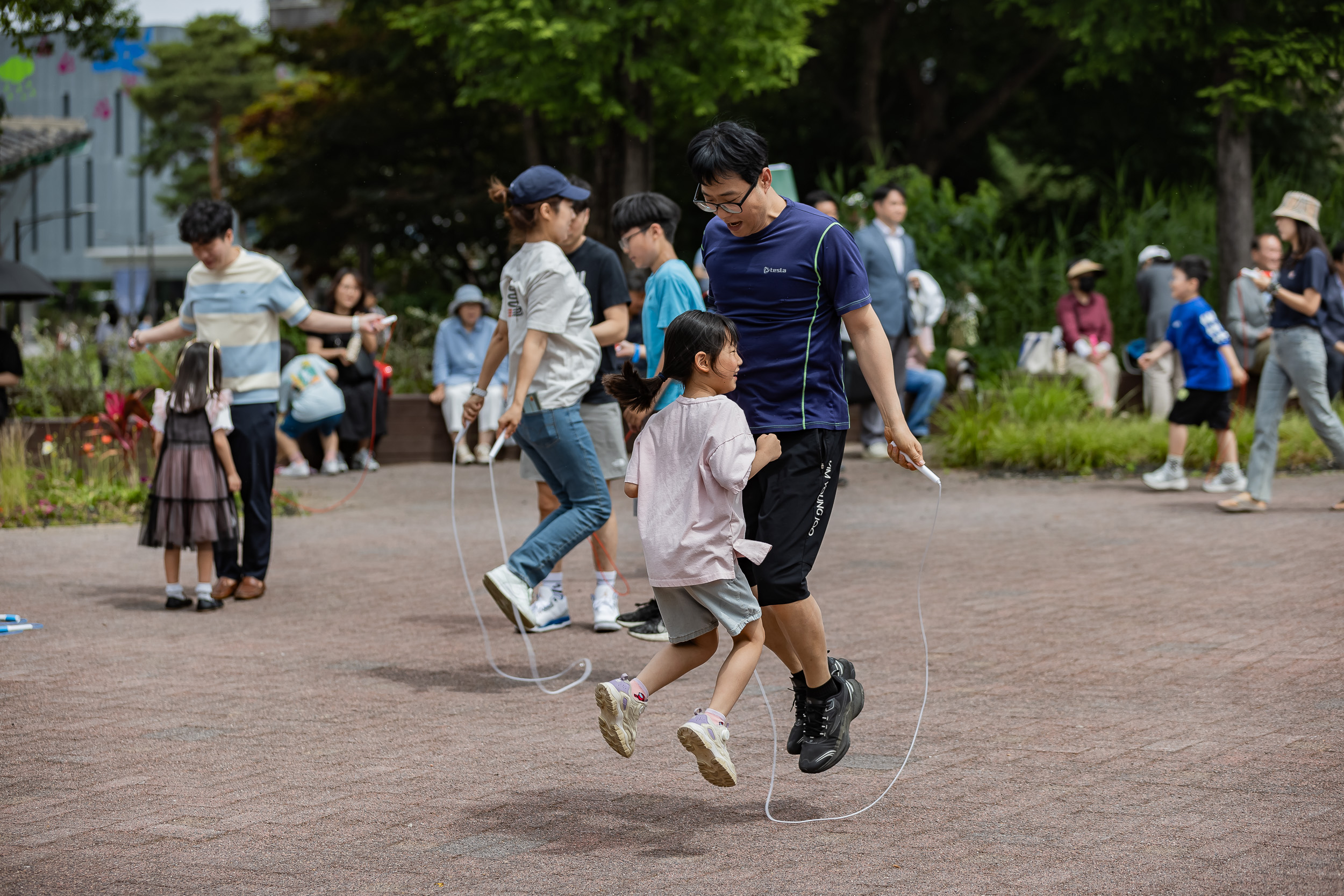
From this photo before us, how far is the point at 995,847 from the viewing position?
3820 millimetres

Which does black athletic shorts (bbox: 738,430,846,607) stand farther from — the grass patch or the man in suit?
the grass patch

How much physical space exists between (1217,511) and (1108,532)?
1.32 meters

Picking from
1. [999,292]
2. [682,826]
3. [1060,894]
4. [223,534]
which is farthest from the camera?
[999,292]

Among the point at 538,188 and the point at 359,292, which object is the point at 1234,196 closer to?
the point at 359,292

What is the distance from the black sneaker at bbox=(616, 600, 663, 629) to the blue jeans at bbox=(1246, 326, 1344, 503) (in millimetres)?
4952

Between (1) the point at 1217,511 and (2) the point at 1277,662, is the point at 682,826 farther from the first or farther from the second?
(1) the point at 1217,511

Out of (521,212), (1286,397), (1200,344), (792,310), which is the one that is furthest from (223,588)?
(1200,344)

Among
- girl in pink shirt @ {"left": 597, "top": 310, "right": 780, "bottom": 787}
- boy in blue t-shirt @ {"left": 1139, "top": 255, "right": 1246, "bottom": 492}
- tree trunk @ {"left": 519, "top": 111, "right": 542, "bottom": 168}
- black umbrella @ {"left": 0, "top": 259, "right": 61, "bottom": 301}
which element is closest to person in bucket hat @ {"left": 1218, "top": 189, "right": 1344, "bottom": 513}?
boy in blue t-shirt @ {"left": 1139, "top": 255, "right": 1246, "bottom": 492}

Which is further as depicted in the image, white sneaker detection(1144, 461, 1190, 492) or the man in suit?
the man in suit

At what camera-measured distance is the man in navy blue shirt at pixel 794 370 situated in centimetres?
425

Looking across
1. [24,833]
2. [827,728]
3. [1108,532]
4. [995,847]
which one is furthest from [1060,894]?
[1108,532]

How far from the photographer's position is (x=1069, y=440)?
1286 centimetres

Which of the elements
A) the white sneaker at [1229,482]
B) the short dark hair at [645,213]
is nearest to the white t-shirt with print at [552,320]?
the short dark hair at [645,213]

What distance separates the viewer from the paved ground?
147 inches
